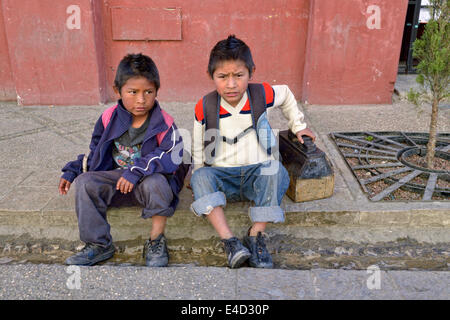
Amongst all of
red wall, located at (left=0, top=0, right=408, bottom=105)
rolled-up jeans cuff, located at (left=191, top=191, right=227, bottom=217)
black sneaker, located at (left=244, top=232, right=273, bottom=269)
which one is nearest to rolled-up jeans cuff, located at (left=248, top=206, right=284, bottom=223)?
black sneaker, located at (left=244, top=232, right=273, bottom=269)

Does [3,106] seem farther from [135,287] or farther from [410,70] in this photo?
[410,70]

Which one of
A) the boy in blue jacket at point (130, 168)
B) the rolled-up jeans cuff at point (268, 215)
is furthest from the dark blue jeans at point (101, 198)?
the rolled-up jeans cuff at point (268, 215)

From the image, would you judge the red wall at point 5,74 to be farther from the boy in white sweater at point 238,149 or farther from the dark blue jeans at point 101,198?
the boy in white sweater at point 238,149

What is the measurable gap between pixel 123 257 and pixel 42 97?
125 inches

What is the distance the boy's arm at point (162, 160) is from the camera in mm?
2346

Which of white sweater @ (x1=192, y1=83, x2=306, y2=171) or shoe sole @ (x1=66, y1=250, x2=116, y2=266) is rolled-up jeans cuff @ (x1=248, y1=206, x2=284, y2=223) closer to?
white sweater @ (x1=192, y1=83, x2=306, y2=171)

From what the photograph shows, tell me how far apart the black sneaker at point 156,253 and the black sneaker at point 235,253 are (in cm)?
39

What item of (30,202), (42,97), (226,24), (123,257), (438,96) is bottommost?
(123,257)

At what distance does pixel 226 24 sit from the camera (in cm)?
484

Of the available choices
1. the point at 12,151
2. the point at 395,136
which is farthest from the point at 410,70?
the point at 12,151

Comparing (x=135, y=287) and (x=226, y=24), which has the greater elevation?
(x=226, y=24)

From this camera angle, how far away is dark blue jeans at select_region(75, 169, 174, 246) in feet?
7.75

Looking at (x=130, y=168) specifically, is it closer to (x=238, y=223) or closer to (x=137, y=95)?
(x=137, y=95)
